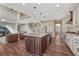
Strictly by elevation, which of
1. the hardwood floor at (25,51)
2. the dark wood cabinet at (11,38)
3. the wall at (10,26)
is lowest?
the hardwood floor at (25,51)

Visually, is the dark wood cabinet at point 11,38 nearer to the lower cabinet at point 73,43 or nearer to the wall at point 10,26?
the wall at point 10,26

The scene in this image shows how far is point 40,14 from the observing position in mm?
2002

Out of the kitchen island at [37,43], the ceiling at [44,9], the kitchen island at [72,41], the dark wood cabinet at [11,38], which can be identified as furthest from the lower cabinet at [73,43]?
the dark wood cabinet at [11,38]

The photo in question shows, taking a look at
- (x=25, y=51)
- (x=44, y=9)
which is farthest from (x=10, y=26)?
(x=44, y=9)

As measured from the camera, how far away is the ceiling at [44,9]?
6.46ft

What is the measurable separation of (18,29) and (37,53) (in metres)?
0.62

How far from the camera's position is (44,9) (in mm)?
1997

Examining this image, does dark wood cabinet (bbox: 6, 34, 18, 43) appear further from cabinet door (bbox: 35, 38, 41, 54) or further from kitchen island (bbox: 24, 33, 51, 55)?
cabinet door (bbox: 35, 38, 41, 54)

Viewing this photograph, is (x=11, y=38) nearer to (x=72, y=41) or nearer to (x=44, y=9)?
(x=44, y=9)

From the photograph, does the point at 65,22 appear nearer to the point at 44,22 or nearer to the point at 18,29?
the point at 44,22

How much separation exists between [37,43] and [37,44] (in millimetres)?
20

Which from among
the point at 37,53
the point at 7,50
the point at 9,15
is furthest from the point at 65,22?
the point at 7,50

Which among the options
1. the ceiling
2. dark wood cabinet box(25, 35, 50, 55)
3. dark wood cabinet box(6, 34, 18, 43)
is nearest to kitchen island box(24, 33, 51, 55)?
dark wood cabinet box(25, 35, 50, 55)

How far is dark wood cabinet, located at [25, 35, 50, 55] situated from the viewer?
80.5 inches
